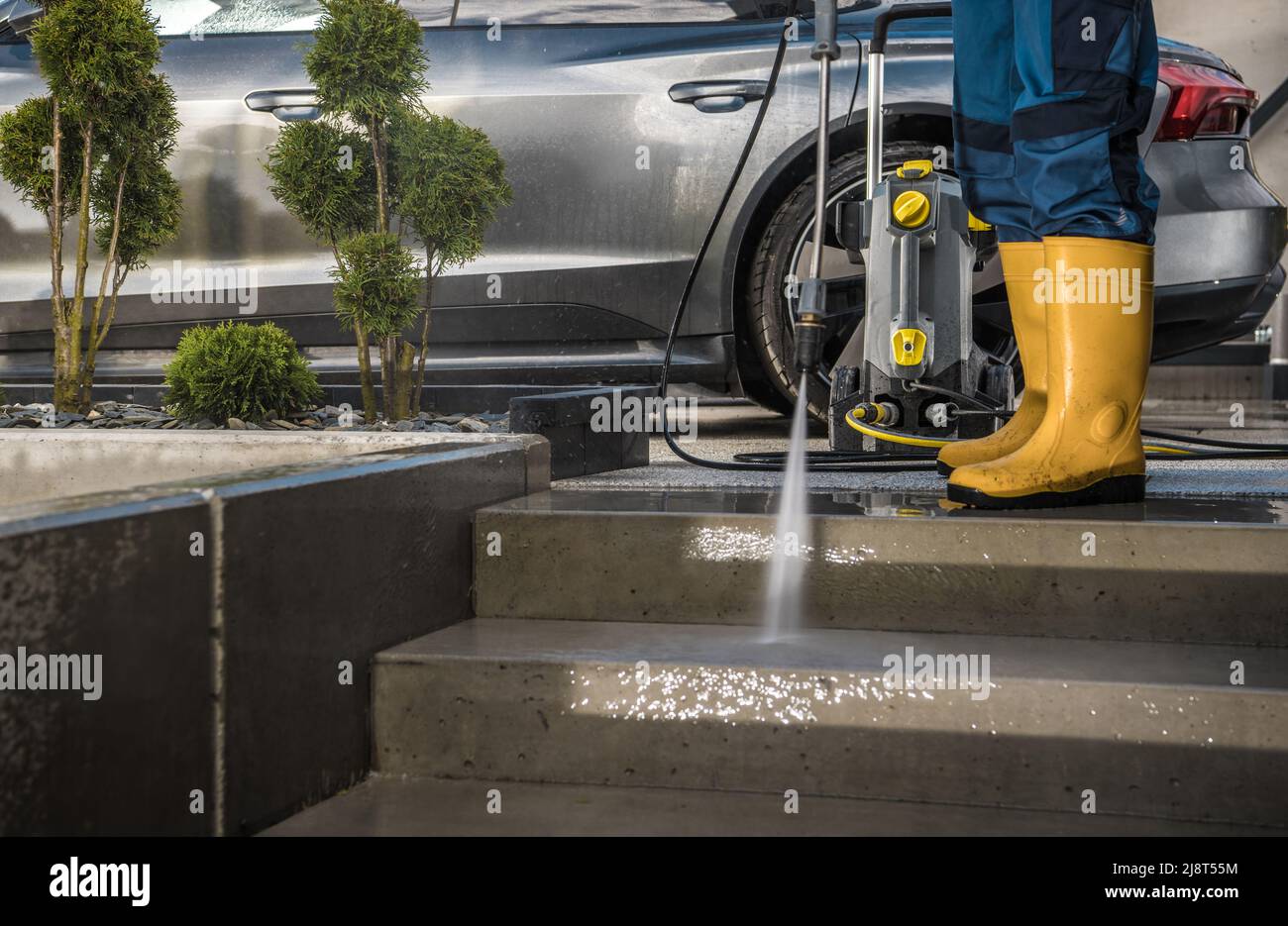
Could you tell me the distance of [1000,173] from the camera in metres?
2.10

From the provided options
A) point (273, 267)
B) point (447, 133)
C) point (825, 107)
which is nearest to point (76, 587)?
point (825, 107)

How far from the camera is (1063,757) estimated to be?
1.24m

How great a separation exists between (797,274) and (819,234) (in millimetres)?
981

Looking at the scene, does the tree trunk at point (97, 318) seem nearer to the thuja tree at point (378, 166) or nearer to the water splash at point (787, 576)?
the thuja tree at point (378, 166)

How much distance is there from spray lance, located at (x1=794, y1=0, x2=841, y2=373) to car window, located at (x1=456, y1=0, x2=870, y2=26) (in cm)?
99

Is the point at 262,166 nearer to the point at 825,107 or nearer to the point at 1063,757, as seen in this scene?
the point at 825,107

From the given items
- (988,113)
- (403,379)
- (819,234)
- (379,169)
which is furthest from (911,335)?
(379,169)

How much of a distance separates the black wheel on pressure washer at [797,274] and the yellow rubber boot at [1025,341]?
1.07m

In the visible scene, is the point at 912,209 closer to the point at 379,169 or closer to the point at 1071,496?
the point at 1071,496

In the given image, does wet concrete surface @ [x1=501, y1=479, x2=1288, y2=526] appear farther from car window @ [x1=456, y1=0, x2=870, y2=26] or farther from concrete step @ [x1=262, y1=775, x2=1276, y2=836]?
car window @ [x1=456, y1=0, x2=870, y2=26]

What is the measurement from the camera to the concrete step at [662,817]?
1.18 metres

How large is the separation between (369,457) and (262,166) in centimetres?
205

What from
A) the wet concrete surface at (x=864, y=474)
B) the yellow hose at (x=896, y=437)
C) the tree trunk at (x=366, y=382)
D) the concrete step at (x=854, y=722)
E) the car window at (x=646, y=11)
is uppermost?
the car window at (x=646, y=11)

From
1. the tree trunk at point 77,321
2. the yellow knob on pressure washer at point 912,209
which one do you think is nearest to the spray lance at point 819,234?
the yellow knob on pressure washer at point 912,209
